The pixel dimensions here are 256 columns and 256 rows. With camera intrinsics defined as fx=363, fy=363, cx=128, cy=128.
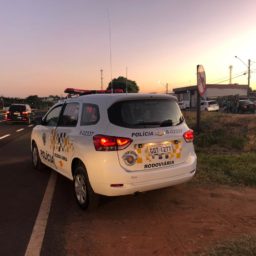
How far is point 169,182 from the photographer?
5.44m

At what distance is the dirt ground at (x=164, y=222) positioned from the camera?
422 cm

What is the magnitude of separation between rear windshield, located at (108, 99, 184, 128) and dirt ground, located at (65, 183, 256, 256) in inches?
52.3

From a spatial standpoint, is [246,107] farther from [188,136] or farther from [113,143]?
[113,143]

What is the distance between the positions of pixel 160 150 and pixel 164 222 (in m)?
1.02

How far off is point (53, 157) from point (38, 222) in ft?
6.83

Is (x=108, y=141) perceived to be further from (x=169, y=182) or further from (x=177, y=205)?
(x=177, y=205)

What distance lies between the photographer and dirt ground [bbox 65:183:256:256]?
422cm

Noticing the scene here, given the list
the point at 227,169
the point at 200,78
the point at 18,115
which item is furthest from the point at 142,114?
the point at 18,115

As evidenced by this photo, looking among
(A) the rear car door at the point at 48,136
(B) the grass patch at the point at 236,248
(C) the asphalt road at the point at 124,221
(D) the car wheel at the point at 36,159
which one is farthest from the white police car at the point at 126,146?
(D) the car wheel at the point at 36,159

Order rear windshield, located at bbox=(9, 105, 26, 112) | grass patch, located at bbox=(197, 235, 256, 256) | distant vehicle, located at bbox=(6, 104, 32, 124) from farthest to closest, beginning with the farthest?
rear windshield, located at bbox=(9, 105, 26, 112)
distant vehicle, located at bbox=(6, 104, 32, 124)
grass patch, located at bbox=(197, 235, 256, 256)

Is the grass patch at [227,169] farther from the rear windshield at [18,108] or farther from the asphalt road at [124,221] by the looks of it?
the rear windshield at [18,108]

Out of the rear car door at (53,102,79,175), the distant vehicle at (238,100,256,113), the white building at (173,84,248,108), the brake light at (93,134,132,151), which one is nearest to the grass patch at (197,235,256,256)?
the brake light at (93,134,132,151)

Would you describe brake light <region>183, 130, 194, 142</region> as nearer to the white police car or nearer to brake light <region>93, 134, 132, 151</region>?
the white police car

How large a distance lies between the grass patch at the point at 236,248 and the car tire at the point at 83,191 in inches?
79.9
